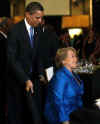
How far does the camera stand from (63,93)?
123 inches

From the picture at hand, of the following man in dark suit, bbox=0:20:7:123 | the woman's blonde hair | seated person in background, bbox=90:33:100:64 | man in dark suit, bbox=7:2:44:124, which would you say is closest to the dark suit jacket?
man in dark suit, bbox=7:2:44:124

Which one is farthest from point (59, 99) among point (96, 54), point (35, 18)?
point (96, 54)

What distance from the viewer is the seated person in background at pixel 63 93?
10.1ft

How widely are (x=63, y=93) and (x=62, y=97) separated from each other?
0.05 meters

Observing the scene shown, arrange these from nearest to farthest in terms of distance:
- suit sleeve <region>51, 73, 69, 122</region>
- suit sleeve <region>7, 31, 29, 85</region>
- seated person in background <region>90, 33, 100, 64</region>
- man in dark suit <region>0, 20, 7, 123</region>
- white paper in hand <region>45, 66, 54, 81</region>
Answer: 1. suit sleeve <region>51, 73, 69, 122</region>
2. suit sleeve <region>7, 31, 29, 85</region>
3. white paper in hand <region>45, 66, 54, 81</region>
4. man in dark suit <region>0, 20, 7, 123</region>
5. seated person in background <region>90, 33, 100, 64</region>

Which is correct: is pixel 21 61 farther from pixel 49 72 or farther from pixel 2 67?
pixel 2 67

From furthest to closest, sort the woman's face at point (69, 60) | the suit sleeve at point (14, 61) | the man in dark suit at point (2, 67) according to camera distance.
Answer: the man in dark suit at point (2, 67) < the suit sleeve at point (14, 61) < the woman's face at point (69, 60)

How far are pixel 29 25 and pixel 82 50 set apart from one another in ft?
9.81

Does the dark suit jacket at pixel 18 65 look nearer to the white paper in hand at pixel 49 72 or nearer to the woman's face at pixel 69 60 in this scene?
the white paper in hand at pixel 49 72

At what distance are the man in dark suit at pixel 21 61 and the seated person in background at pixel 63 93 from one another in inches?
10.1

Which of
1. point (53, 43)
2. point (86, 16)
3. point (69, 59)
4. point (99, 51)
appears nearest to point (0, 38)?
point (53, 43)

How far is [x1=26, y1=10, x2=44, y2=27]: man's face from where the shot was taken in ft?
11.3

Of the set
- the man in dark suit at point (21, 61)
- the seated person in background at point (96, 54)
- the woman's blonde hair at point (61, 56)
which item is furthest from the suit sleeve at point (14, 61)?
the seated person in background at point (96, 54)

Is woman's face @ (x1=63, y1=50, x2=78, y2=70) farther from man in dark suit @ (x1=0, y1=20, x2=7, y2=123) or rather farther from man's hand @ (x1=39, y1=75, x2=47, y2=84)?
man in dark suit @ (x1=0, y1=20, x2=7, y2=123)
